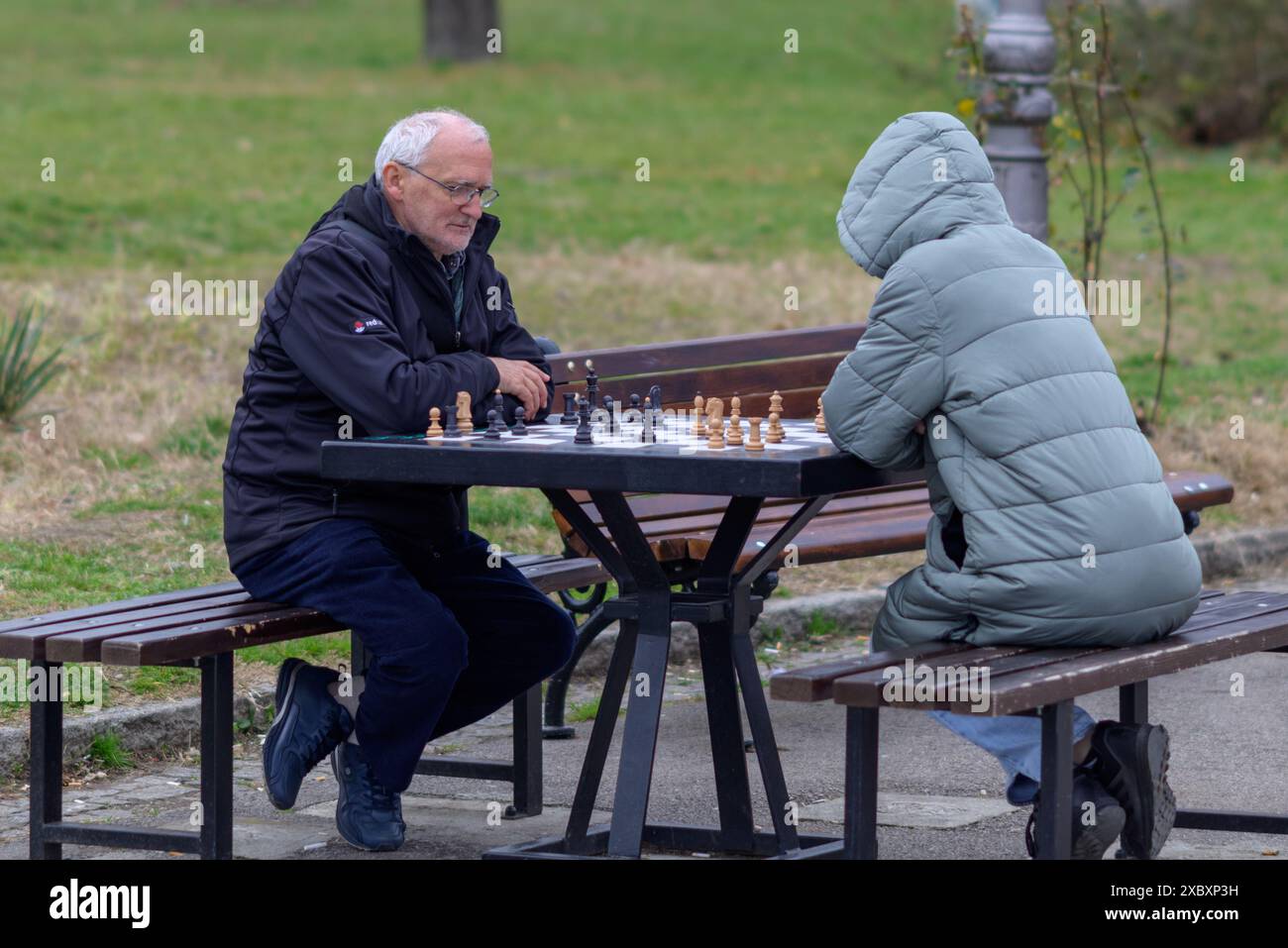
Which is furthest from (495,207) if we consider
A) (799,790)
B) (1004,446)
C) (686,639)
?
(1004,446)

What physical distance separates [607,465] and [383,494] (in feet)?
2.56

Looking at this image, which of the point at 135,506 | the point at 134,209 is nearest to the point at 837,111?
the point at 134,209

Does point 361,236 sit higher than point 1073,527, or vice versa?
point 361,236

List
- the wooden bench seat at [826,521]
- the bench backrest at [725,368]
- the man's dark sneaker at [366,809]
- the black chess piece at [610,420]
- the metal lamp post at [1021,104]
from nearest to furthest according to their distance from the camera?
the black chess piece at [610,420]
the man's dark sneaker at [366,809]
the wooden bench seat at [826,521]
the bench backrest at [725,368]
the metal lamp post at [1021,104]

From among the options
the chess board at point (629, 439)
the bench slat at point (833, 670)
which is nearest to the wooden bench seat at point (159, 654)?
the chess board at point (629, 439)

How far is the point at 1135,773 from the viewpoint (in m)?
4.58

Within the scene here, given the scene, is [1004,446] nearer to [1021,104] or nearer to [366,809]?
[366,809]

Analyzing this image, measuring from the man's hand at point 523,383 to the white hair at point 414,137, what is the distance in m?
0.52

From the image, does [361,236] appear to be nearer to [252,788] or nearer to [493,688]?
[493,688]

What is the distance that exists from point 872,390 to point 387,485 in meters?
1.20

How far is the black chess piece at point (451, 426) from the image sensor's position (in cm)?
488

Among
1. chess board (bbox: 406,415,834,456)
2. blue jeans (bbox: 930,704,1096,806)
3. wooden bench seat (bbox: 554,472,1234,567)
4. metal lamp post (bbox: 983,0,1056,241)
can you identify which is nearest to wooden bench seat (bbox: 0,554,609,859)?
chess board (bbox: 406,415,834,456)

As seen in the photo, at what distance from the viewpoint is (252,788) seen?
19.1 ft

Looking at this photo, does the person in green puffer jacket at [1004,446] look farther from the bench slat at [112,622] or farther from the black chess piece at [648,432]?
the bench slat at [112,622]
